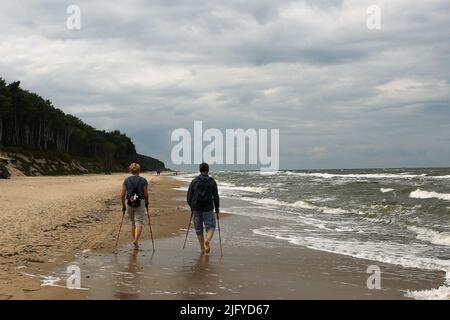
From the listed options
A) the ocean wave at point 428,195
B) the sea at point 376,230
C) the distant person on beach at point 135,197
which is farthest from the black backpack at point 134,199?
the ocean wave at point 428,195

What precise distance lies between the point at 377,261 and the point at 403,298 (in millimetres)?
3287

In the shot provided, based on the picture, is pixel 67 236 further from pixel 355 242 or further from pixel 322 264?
pixel 355 242

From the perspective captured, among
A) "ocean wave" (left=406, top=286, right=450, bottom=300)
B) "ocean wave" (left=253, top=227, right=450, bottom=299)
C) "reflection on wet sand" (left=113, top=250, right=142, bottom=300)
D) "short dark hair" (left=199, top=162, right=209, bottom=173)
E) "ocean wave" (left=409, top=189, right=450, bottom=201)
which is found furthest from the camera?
"ocean wave" (left=409, top=189, right=450, bottom=201)

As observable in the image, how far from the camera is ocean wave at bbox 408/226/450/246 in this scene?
13760 mm

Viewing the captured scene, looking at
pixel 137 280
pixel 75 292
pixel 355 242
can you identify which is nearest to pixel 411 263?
pixel 355 242

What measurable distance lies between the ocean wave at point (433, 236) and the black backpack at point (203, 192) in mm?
7540

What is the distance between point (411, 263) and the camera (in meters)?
10.2

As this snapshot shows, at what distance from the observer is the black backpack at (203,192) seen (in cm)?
1057

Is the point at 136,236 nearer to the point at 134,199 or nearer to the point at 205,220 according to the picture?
the point at 134,199

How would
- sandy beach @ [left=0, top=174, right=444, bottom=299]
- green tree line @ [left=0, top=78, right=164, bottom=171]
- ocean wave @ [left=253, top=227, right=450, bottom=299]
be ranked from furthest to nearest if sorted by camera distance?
green tree line @ [left=0, top=78, right=164, bottom=171]
ocean wave @ [left=253, top=227, right=450, bottom=299]
sandy beach @ [left=0, top=174, right=444, bottom=299]

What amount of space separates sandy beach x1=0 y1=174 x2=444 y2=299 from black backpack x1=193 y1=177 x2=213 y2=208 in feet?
3.87

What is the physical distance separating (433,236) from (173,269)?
9706 mm

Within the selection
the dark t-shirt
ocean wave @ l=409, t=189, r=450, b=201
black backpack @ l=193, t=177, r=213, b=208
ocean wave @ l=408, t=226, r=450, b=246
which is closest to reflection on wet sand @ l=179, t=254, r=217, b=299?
black backpack @ l=193, t=177, r=213, b=208

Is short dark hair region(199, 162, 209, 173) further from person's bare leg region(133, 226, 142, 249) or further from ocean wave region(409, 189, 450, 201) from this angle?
ocean wave region(409, 189, 450, 201)
